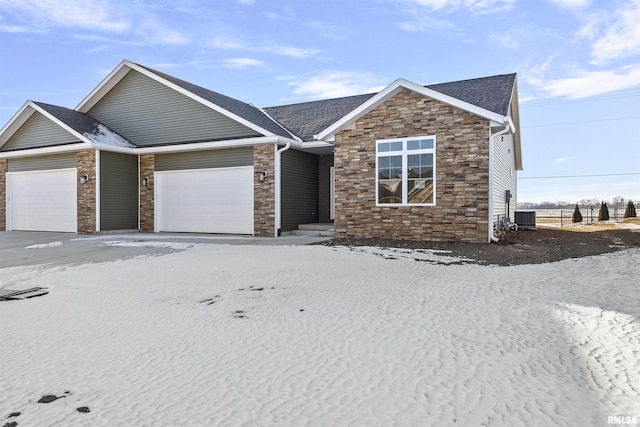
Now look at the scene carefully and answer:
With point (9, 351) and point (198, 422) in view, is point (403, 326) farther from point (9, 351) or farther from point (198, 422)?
point (9, 351)

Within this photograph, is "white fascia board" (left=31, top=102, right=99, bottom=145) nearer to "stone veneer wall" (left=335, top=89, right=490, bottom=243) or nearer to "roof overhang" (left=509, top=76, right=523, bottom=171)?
"stone veneer wall" (left=335, top=89, right=490, bottom=243)

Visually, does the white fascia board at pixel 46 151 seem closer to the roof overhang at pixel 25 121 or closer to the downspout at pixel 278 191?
the roof overhang at pixel 25 121

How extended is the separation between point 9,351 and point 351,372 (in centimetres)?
289


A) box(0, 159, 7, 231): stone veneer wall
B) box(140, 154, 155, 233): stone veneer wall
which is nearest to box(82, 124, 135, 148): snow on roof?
box(140, 154, 155, 233): stone veneer wall

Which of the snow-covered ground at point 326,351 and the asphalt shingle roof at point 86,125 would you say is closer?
the snow-covered ground at point 326,351

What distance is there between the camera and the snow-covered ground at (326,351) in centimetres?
247

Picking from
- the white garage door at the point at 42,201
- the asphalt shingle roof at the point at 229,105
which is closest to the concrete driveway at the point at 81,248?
the white garage door at the point at 42,201

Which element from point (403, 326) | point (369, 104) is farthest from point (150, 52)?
point (403, 326)

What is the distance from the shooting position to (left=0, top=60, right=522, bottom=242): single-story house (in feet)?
35.1

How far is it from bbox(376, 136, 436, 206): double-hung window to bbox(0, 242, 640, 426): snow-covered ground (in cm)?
485

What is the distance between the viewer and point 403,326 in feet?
13.1

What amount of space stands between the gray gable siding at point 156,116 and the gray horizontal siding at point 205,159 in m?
0.48

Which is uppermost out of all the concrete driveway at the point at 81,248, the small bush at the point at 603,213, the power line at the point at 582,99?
the power line at the point at 582,99

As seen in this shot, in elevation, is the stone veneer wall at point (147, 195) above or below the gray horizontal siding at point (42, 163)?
below
